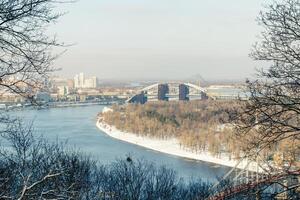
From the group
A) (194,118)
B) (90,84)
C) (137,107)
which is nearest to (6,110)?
(194,118)

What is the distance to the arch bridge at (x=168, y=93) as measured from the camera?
1437 inches

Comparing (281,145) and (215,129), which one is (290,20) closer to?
(281,145)

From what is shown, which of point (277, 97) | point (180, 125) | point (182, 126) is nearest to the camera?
point (277, 97)

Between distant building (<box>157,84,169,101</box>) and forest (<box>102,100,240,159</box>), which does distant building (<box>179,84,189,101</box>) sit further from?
forest (<box>102,100,240,159</box>)

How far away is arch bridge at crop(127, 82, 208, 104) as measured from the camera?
36.5 metres

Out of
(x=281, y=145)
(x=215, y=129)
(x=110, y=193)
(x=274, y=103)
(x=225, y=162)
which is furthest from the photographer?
(x=215, y=129)

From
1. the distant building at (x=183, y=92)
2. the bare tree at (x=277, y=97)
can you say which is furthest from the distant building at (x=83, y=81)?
the bare tree at (x=277, y=97)

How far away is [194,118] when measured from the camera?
917 inches

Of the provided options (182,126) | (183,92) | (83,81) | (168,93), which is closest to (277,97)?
(182,126)

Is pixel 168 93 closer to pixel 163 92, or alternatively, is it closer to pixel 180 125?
pixel 163 92

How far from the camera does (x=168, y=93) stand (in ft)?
132

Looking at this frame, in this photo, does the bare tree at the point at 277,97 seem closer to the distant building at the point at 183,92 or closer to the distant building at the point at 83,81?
the distant building at the point at 183,92

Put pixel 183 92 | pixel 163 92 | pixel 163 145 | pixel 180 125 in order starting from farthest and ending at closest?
pixel 163 92, pixel 183 92, pixel 180 125, pixel 163 145

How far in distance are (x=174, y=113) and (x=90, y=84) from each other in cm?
3524
